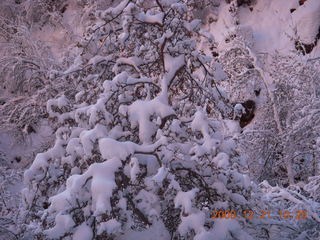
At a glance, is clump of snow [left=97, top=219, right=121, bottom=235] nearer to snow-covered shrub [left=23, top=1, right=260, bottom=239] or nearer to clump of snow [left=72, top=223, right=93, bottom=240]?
snow-covered shrub [left=23, top=1, right=260, bottom=239]

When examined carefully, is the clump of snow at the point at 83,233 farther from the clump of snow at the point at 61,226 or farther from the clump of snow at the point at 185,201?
the clump of snow at the point at 185,201

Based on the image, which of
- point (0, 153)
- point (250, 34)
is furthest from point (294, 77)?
point (0, 153)

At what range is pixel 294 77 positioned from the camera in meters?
10.0

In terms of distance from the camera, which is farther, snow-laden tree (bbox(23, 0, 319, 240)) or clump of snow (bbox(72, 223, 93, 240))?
snow-laden tree (bbox(23, 0, 319, 240))

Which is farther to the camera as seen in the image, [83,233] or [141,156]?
[141,156]
